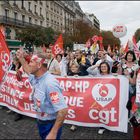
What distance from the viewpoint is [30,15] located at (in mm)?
60688

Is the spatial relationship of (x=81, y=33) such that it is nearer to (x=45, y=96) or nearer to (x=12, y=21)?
(x=12, y=21)

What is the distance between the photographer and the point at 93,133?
5.65 metres

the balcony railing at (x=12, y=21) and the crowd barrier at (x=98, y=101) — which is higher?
the balcony railing at (x=12, y=21)

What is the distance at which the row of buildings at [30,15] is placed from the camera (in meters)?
48.3

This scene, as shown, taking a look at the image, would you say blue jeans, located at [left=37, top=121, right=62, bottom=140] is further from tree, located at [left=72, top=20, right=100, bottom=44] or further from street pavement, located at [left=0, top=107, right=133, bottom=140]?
tree, located at [left=72, top=20, right=100, bottom=44]

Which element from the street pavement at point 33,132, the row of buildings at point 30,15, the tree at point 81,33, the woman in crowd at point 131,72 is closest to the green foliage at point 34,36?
the row of buildings at point 30,15

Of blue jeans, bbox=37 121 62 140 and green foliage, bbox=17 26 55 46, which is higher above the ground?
green foliage, bbox=17 26 55 46

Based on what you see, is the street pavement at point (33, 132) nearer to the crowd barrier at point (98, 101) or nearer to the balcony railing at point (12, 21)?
the crowd barrier at point (98, 101)

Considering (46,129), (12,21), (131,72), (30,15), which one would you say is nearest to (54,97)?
(46,129)

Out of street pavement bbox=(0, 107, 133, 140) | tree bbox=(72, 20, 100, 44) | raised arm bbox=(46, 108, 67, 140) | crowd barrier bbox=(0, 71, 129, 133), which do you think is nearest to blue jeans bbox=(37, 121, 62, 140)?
raised arm bbox=(46, 108, 67, 140)

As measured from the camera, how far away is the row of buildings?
4831 cm

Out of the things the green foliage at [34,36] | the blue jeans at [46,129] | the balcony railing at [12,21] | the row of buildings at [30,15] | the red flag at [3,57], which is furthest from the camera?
the row of buildings at [30,15]

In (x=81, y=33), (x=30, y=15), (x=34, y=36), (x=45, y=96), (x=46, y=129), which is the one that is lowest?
(x=46, y=129)

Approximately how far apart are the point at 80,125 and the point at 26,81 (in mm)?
1927
